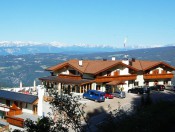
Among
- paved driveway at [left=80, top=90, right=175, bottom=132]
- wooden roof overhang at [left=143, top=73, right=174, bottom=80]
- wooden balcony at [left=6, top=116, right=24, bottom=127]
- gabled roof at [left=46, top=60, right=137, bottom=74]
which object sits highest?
gabled roof at [left=46, top=60, right=137, bottom=74]

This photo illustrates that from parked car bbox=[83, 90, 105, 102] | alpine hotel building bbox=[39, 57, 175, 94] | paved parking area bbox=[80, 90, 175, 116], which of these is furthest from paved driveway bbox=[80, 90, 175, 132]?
alpine hotel building bbox=[39, 57, 175, 94]

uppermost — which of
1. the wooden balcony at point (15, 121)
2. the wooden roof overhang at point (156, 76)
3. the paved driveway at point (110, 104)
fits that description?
the wooden roof overhang at point (156, 76)

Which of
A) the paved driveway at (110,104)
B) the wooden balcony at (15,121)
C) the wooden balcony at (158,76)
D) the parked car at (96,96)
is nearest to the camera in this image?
the wooden balcony at (15,121)

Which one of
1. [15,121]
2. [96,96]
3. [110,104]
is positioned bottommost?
[15,121]

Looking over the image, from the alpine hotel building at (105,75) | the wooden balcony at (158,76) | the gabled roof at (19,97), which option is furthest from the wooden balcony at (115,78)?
the gabled roof at (19,97)

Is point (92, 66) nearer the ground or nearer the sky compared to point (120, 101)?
nearer the sky

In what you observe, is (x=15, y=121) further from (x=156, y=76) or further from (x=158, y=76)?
(x=158, y=76)

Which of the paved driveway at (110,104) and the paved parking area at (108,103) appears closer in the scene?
the paved driveway at (110,104)

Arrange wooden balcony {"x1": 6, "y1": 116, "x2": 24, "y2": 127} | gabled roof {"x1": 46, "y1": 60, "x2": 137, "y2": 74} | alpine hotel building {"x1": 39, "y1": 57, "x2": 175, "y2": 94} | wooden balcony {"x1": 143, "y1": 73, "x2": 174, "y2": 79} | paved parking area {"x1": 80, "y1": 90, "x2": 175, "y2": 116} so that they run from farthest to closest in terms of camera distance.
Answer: wooden balcony {"x1": 143, "y1": 73, "x2": 174, "y2": 79} → gabled roof {"x1": 46, "y1": 60, "x2": 137, "y2": 74} → alpine hotel building {"x1": 39, "y1": 57, "x2": 175, "y2": 94} → paved parking area {"x1": 80, "y1": 90, "x2": 175, "y2": 116} → wooden balcony {"x1": 6, "y1": 116, "x2": 24, "y2": 127}

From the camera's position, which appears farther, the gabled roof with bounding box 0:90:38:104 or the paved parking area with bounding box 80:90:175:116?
the gabled roof with bounding box 0:90:38:104

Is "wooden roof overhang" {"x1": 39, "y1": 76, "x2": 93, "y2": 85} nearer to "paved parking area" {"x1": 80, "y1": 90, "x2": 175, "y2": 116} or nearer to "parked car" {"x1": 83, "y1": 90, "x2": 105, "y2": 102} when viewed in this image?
"parked car" {"x1": 83, "y1": 90, "x2": 105, "y2": 102}

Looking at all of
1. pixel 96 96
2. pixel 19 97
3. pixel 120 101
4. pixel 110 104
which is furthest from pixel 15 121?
pixel 120 101

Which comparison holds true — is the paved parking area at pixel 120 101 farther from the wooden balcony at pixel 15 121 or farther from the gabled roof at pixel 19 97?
the wooden balcony at pixel 15 121

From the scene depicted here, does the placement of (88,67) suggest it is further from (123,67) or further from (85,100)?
(85,100)
